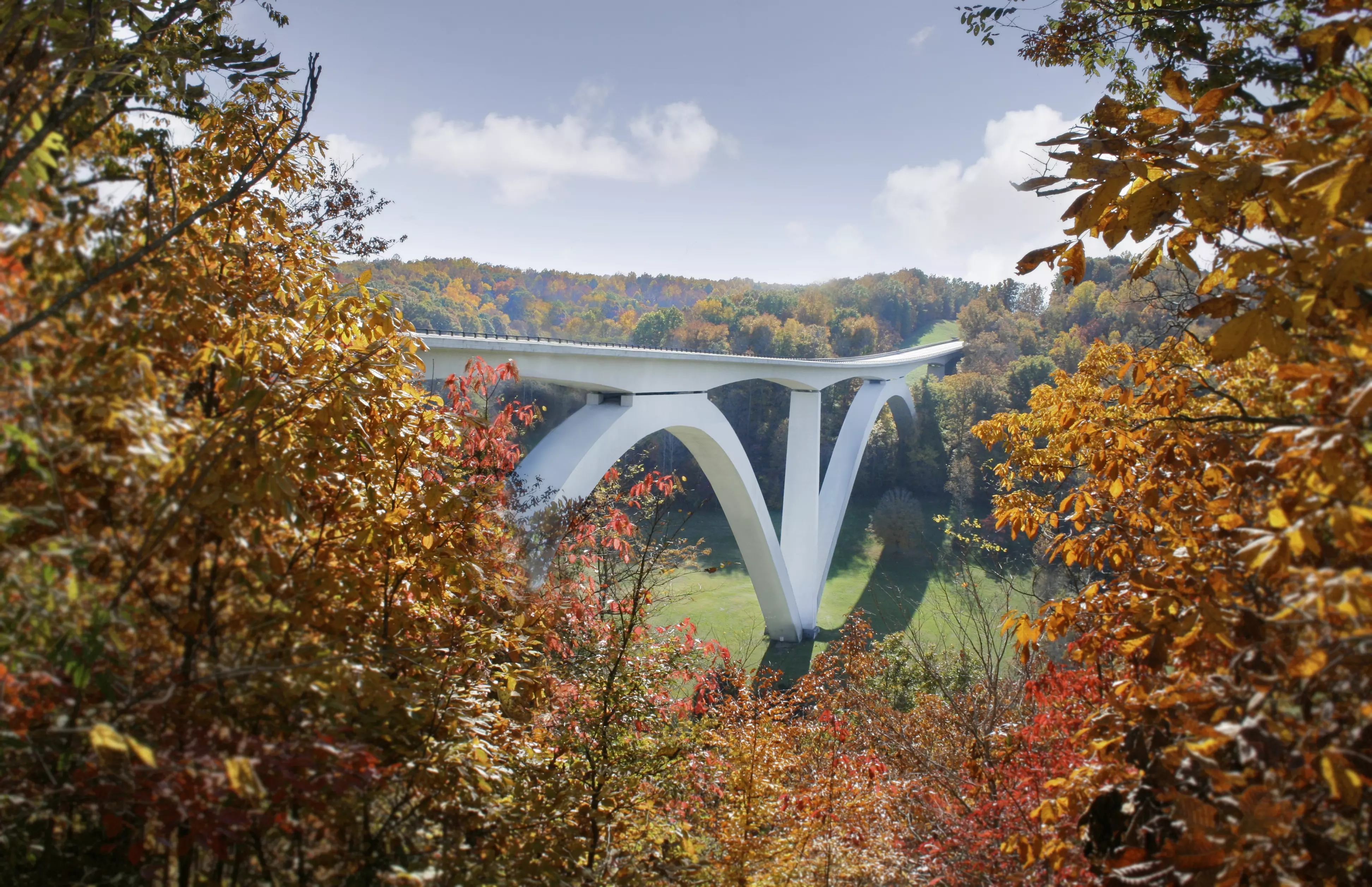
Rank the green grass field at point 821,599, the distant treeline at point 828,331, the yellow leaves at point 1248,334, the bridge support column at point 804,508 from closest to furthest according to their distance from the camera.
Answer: the yellow leaves at point 1248,334 < the green grass field at point 821,599 < the bridge support column at point 804,508 < the distant treeline at point 828,331

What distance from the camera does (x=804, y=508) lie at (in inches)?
880

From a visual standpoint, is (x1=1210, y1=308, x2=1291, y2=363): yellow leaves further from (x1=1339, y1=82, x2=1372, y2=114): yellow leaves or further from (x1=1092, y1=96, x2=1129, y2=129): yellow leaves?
(x1=1092, y1=96, x2=1129, y2=129): yellow leaves

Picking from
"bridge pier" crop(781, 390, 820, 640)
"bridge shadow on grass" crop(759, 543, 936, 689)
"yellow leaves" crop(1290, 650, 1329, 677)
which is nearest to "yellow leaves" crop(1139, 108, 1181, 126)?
"yellow leaves" crop(1290, 650, 1329, 677)

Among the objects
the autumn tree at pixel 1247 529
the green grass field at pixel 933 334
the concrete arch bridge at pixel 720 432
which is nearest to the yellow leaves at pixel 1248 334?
the autumn tree at pixel 1247 529

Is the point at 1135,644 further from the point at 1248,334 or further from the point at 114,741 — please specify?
the point at 114,741

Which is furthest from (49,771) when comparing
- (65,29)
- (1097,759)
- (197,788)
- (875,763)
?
(875,763)

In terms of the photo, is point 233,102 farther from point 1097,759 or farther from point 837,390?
point 837,390

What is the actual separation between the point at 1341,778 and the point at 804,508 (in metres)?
21.5

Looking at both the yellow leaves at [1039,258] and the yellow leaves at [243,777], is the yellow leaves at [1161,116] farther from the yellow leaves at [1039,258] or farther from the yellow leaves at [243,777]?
the yellow leaves at [243,777]

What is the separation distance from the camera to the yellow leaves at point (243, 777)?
1.21m

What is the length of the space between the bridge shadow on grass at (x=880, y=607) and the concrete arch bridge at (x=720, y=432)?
2.44 feet

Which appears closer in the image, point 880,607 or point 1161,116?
point 1161,116

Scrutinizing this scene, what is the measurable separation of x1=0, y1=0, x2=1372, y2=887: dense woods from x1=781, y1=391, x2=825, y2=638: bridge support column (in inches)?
691

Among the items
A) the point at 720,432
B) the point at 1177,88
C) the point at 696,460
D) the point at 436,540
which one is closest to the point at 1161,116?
the point at 1177,88
